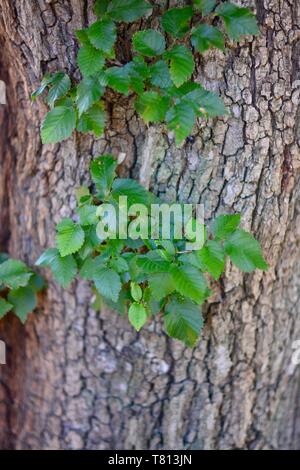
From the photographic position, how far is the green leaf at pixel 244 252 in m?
1.36

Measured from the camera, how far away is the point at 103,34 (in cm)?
130


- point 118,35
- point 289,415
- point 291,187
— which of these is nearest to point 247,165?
point 291,187

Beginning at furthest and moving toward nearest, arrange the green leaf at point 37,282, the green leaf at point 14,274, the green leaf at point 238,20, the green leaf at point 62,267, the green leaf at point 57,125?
the green leaf at point 37,282 < the green leaf at point 14,274 < the green leaf at point 62,267 < the green leaf at point 57,125 < the green leaf at point 238,20

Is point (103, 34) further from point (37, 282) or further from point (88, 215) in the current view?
point (37, 282)

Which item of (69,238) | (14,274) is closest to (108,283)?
(69,238)

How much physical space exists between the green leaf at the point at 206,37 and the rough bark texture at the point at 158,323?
89 mm

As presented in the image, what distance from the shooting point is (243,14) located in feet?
4.17

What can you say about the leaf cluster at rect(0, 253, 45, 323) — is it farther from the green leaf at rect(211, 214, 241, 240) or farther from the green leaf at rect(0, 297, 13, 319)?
the green leaf at rect(211, 214, 241, 240)

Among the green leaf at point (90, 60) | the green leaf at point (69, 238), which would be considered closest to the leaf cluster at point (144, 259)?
the green leaf at point (69, 238)

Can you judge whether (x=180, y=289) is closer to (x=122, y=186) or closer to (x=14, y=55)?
(x=122, y=186)

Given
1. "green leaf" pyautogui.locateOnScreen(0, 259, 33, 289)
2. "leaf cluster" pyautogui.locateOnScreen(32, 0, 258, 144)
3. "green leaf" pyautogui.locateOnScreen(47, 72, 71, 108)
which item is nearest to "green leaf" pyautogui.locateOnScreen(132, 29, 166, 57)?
"leaf cluster" pyautogui.locateOnScreen(32, 0, 258, 144)

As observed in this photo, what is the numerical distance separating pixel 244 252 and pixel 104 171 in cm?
45

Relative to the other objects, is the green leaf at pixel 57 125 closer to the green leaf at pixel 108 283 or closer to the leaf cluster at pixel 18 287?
the green leaf at pixel 108 283

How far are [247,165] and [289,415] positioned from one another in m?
1.11
